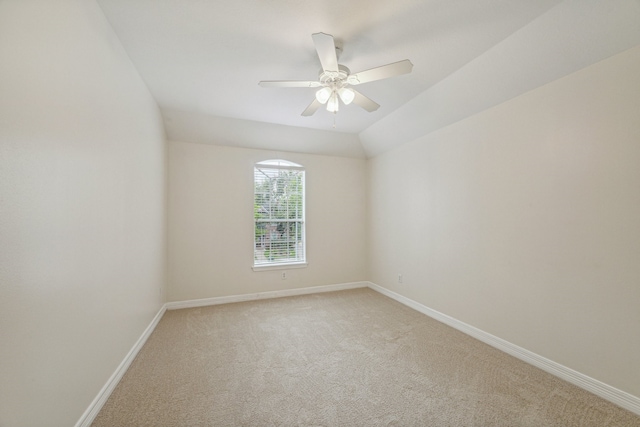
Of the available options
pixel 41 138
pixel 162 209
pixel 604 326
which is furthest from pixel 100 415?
pixel 604 326

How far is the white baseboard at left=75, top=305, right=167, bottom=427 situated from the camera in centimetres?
160

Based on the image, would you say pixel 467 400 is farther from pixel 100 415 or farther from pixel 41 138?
pixel 41 138

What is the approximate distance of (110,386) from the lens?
192 centimetres

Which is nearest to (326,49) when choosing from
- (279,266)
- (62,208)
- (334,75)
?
(334,75)

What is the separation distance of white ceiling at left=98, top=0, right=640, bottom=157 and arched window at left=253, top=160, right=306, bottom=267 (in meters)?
1.33

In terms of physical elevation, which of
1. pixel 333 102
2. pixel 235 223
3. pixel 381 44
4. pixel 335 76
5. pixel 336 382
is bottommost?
pixel 336 382

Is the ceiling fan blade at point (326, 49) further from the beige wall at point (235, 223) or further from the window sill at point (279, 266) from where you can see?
the window sill at point (279, 266)

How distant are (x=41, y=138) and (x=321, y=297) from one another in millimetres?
3746

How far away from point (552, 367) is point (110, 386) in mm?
3485

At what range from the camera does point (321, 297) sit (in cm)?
427

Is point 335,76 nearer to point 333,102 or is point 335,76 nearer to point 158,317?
point 333,102

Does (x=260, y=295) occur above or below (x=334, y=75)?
below

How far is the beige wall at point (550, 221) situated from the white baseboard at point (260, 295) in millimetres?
1560

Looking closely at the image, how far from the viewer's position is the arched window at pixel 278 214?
14.1 ft
